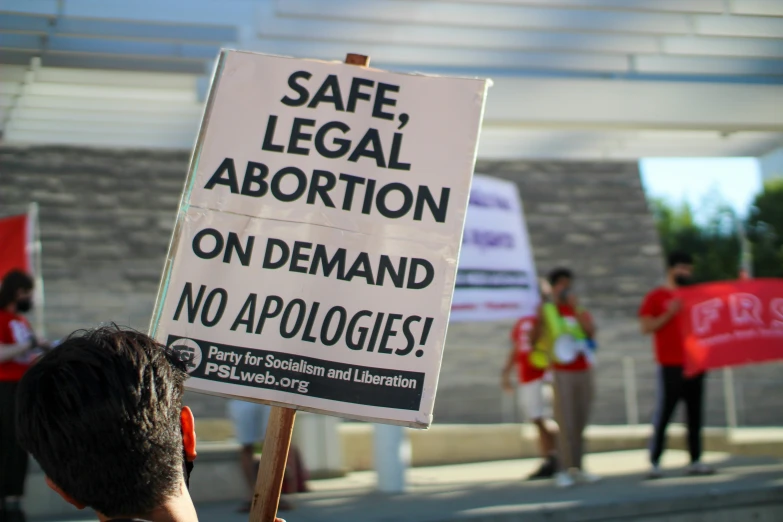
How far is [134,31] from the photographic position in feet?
24.5

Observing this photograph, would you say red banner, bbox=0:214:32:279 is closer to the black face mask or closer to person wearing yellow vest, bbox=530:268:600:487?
person wearing yellow vest, bbox=530:268:600:487

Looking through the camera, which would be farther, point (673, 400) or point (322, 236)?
point (673, 400)

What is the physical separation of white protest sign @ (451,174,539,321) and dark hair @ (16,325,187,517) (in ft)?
23.4

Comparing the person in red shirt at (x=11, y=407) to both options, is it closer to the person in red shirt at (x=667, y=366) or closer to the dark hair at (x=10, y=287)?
the dark hair at (x=10, y=287)

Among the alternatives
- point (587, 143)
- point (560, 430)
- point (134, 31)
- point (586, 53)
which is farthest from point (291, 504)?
point (587, 143)

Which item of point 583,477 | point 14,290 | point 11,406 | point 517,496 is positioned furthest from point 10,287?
point 583,477

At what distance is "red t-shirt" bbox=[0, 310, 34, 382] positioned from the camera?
235 inches

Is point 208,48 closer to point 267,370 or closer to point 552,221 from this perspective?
point 267,370

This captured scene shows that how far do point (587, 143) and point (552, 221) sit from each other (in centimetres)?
588

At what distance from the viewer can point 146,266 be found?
1378 centimetres

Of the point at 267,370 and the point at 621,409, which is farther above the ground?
the point at 621,409

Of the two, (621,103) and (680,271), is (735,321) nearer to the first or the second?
(680,271)

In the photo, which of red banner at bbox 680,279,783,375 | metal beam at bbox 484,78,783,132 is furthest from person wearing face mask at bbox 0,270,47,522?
red banner at bbox 680,279,783,375

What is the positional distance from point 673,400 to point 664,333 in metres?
0.52
